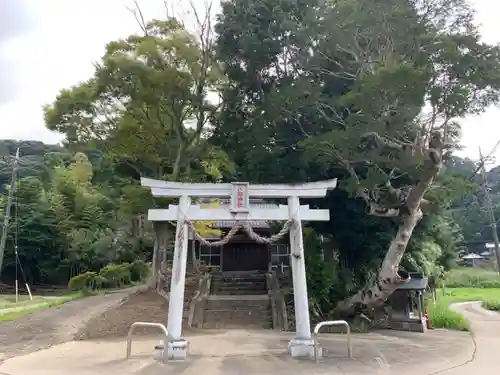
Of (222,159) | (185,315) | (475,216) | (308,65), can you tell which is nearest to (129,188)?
(222,159)

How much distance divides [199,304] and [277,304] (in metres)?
2.59

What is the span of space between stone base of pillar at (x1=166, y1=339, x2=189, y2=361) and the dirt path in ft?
11.6

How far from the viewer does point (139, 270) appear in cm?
2480

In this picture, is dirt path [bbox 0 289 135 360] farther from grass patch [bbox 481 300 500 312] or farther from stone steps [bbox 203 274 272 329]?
grass patch [bbox 481 300 500 312]

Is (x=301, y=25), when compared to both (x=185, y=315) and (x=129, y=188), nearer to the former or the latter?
(x=129, y=188)

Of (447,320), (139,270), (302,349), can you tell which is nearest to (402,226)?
(447,320)

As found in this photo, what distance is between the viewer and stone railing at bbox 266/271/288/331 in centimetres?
1331

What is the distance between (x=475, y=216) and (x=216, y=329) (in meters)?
35.0

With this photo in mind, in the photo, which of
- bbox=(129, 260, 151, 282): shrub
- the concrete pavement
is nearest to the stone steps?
the concrete pavement

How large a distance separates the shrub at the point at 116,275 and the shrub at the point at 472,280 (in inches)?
862

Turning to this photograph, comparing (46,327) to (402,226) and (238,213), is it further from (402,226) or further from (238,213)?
(402,226)

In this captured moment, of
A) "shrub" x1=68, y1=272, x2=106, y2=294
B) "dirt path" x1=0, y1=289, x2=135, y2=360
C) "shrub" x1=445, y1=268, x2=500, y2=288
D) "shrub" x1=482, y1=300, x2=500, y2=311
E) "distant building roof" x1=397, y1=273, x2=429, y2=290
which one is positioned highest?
"shrub" x1=445, y1=268, x2=500, y2=288

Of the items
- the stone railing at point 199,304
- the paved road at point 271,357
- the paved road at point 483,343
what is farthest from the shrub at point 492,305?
the stone railing at point 199,304

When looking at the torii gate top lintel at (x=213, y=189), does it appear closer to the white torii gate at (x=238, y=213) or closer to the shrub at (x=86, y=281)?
the white torii gate at (x=238, y=213)
